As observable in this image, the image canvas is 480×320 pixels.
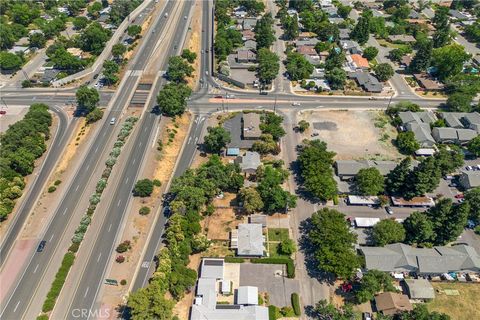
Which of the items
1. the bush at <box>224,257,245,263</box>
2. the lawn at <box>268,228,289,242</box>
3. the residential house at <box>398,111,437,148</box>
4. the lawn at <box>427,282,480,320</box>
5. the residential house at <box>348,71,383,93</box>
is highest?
the residential house at <box>348,71,383,93</box>

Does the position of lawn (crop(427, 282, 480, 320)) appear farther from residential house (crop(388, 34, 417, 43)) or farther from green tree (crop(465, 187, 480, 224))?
residential house (crop(388, 34, 417, 43))

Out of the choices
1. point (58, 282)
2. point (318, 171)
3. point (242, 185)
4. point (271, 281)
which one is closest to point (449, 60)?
point (318, 171)

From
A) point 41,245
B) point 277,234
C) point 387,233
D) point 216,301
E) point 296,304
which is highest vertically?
point 387,233

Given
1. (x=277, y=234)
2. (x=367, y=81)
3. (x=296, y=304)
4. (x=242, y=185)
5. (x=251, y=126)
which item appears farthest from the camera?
(x=367, y=81)

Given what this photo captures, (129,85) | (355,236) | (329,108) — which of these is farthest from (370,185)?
(129,85)

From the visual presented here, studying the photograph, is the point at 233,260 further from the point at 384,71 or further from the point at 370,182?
the point at 384,71

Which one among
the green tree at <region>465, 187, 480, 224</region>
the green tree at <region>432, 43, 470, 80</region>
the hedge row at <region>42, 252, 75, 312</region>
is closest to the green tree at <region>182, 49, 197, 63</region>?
the hedge row at <region>42, 252, 75, 312</region>

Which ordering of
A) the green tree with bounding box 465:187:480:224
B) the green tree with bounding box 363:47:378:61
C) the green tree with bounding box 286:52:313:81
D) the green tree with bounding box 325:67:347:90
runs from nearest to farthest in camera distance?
the green tree with bounding box 465:187:480:224 < the green tree with bounding box 325:67:347:90 < the green tree with bounding box 286:52:313:81 < the green tree with bounding box 363:47:378:61
